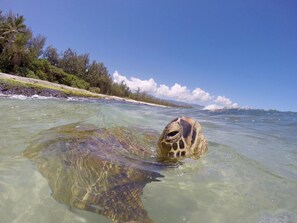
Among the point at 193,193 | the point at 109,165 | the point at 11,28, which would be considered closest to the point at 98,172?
the point at 109,165

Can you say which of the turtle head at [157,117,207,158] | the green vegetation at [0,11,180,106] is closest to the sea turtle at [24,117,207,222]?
the turtle head at [157,117,207,158]

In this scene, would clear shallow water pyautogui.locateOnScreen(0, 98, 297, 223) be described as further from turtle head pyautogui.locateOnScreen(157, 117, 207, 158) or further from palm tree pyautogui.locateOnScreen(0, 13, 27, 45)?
palm tree pyautogui.locateOnScreen(0, 13, 27, 45)

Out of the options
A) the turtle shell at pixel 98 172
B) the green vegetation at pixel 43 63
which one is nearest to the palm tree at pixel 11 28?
the green vegetation at pixel 43 63

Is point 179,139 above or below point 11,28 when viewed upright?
below

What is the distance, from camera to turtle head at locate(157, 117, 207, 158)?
3.01 m

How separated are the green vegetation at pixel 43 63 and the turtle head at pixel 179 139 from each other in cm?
3546

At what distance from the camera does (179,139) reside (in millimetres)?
3037

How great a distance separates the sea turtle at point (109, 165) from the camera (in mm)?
2072

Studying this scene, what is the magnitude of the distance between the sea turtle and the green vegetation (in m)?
34.9

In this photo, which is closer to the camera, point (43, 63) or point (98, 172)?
point (98, 172)

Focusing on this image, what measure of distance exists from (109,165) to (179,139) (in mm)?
801

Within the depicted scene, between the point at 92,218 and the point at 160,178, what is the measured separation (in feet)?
3.05

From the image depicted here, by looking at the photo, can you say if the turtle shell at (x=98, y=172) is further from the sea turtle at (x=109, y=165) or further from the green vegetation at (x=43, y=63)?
the green vegetation at (x=43, y=63)

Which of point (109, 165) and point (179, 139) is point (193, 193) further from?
point (109, 165)
